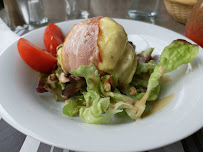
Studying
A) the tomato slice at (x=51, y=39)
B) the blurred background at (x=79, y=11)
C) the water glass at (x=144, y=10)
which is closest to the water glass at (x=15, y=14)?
the blurred background at (x=79, y=11)

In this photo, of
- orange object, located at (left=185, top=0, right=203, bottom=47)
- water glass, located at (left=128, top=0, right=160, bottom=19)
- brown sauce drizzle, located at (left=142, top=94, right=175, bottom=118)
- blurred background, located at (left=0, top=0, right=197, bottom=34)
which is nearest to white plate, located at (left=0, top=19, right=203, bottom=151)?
brown sauce drizzle, located at (left=142, top=94, right=175, bottom=118)

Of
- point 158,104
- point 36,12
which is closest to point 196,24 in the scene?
point 158,104

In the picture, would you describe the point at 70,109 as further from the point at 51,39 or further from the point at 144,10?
the point at 144,10

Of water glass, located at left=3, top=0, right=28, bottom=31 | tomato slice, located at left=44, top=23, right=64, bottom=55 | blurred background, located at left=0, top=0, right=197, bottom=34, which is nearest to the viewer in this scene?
tomato slice, located at left=44, top=23, right=64, bottom=55

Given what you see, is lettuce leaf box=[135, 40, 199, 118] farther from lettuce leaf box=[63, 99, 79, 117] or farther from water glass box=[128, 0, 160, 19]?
water glass box=[128, 0, 160, 19]

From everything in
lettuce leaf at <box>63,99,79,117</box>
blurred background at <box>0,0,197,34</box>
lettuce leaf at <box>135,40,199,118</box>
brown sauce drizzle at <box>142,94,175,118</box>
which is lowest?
blurred background at <box>0,0,197,34</box>

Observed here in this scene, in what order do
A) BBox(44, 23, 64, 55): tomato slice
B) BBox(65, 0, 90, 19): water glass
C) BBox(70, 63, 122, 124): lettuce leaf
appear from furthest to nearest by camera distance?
BBox(65, 0, 90, 19): water glass, BBox(44, 23, 64, 55): tomato slice, BBox(70, 63, 122, 124): lettuce leaf
